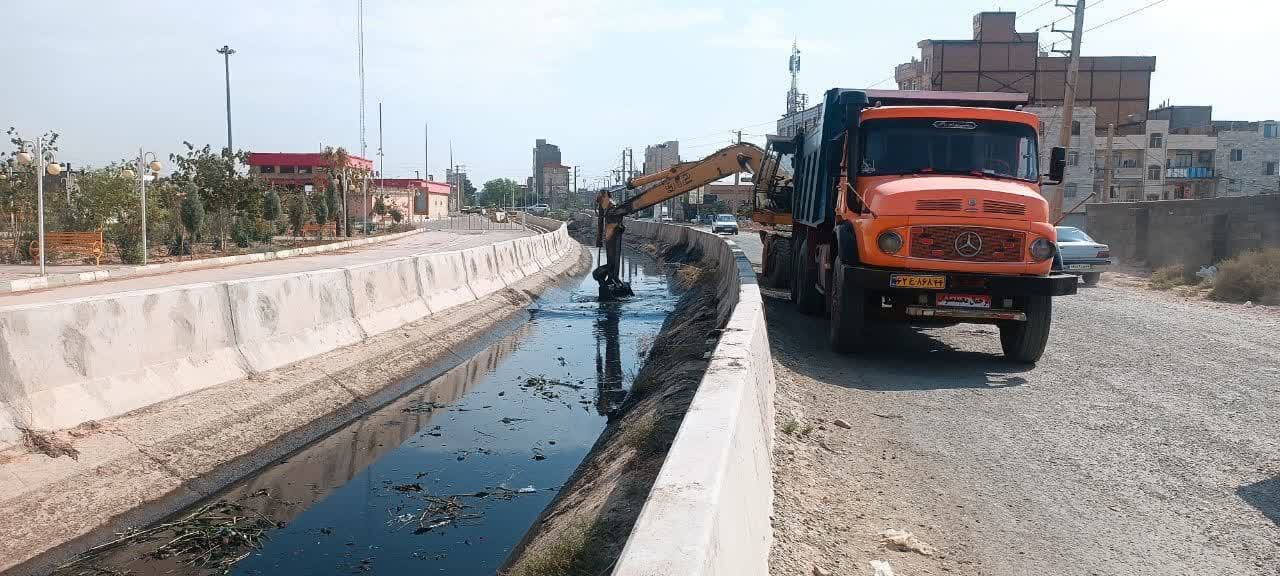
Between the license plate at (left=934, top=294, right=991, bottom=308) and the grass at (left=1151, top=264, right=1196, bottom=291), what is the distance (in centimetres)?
1412

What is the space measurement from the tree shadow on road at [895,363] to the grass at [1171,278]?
1187 centimetres

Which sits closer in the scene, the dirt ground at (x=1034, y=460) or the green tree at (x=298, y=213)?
the dirt ground at (x=1034, y=460)

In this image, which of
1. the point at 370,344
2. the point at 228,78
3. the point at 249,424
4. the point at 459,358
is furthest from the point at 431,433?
the point at 228,78

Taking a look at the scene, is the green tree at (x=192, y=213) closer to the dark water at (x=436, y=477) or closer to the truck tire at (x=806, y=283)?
the dark water at (x=436, y=477)

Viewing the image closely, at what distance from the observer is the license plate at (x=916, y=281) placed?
33.0ft

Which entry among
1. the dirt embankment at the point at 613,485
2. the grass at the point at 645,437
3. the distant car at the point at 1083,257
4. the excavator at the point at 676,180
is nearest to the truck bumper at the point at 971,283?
the dirt embankment at the point at 613,485

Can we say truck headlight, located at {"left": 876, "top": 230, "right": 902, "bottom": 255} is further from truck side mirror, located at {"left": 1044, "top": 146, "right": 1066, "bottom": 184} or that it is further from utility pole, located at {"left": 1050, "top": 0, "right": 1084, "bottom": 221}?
utility pole, located at {"left": 1050, "top": 0, "right": 1084, "bottom": 221}

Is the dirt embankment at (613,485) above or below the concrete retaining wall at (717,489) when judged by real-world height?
below

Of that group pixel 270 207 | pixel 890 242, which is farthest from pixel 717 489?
pixel 270 207

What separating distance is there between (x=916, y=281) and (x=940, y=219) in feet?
2.27

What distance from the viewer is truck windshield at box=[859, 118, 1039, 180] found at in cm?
1106

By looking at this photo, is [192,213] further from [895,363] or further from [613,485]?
[613,485]

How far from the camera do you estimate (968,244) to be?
10.0 meters

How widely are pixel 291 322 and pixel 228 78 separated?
7153cm
